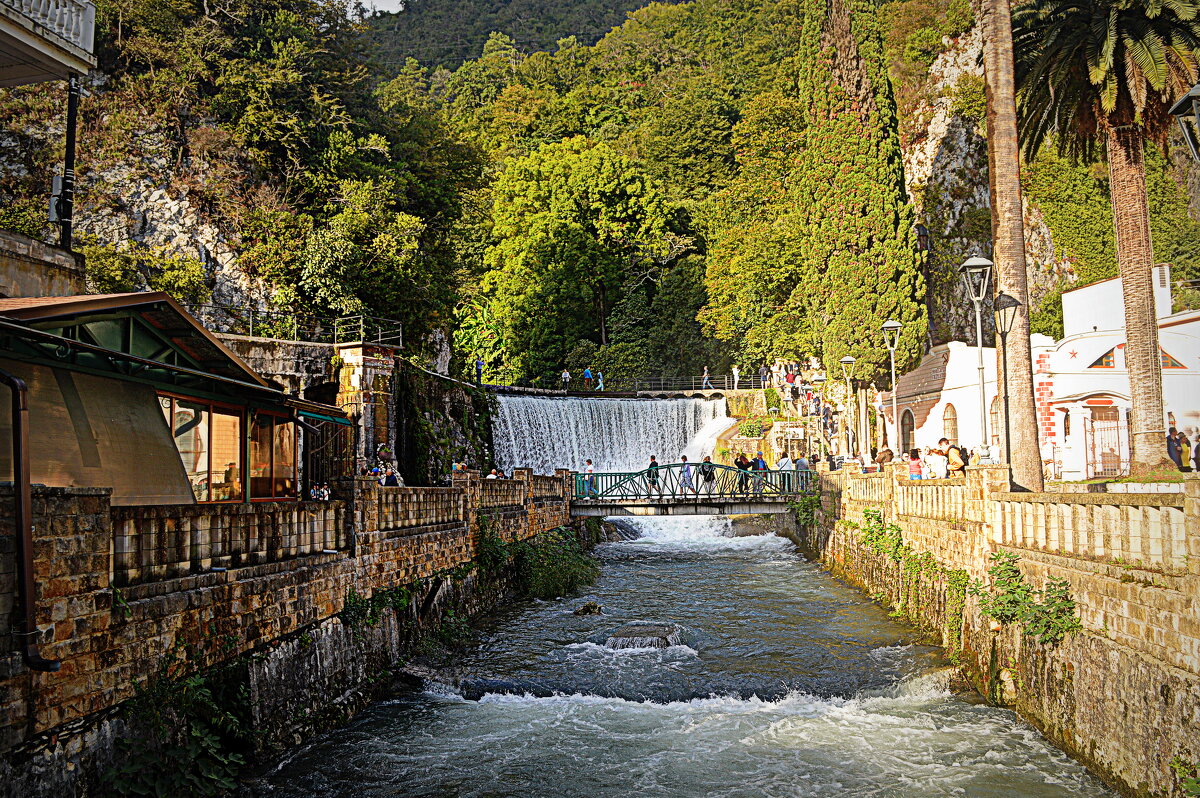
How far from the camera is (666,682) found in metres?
13.6

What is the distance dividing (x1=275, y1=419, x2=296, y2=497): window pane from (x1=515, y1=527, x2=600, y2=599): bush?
751 cm

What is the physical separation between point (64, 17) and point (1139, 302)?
19.7 m

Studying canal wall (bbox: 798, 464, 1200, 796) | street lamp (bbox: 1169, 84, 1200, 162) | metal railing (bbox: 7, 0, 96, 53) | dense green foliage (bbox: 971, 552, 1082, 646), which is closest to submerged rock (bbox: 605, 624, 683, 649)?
canal wall (bbox: 798, 464, 1200, 796)

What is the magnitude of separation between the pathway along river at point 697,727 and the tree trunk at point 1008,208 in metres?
5.04

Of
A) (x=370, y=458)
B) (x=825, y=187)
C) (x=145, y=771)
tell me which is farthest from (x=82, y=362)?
(x=825, y=187)

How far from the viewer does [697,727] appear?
11.7 metres

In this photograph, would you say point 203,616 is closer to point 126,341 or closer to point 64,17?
point 126,341

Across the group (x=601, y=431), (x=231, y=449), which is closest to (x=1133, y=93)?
(x=231, y=449)

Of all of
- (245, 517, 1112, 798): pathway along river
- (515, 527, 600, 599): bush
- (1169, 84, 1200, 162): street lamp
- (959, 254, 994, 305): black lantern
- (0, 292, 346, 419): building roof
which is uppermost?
(1169, 84, 1200, 162): street lamp

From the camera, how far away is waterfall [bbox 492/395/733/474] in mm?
35531

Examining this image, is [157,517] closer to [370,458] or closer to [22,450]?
[22,450]

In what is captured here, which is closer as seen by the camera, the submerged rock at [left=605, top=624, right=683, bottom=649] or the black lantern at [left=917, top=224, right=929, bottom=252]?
the submerged rock at [left=605, top=624, right=683, bottom=649]

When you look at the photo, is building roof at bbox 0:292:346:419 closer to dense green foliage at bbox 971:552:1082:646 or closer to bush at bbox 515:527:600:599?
bush at bbox 515:527:600:599

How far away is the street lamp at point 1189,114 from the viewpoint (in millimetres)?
8297
